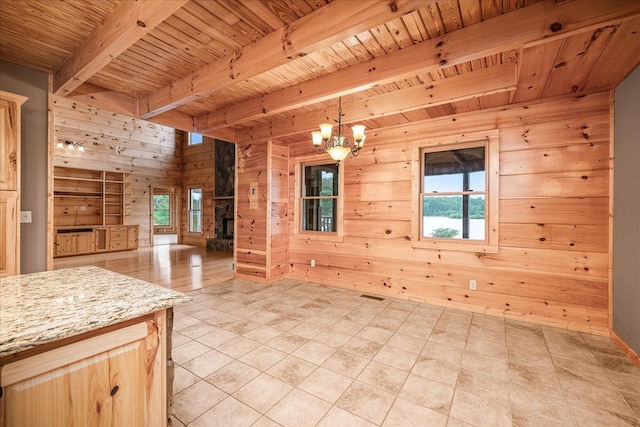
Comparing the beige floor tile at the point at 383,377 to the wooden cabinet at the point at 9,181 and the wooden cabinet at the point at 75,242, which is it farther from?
the wooden cabinet at the point at 75,242

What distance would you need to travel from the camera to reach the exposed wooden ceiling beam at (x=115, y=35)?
5.51 ft

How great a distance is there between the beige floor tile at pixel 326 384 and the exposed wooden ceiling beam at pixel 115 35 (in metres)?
2.60

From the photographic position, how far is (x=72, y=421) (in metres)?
0.98

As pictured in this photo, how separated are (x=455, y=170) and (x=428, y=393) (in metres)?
2.75

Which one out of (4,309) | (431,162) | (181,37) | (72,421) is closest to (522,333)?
(431,162)

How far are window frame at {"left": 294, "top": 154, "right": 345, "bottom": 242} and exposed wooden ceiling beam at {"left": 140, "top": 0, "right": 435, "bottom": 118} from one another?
7.48ft

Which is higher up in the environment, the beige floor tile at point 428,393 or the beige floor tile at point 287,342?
the beige floor tile at point 287,342

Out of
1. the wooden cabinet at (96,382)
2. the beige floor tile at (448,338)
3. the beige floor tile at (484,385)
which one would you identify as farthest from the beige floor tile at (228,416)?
the beige floor tile at (448,338)

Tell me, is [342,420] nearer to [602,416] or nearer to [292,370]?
[292,370]

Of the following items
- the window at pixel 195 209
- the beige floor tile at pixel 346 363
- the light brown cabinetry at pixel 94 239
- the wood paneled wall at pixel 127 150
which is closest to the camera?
the beige floor tile at pixel 346 363

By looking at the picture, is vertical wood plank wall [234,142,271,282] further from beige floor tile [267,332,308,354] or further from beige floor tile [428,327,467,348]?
beige floor tile [428,327,467,348]

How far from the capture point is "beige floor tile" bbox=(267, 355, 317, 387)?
6.61 ft

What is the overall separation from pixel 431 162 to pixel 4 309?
406cm

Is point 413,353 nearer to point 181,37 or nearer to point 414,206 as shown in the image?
point 414,206
